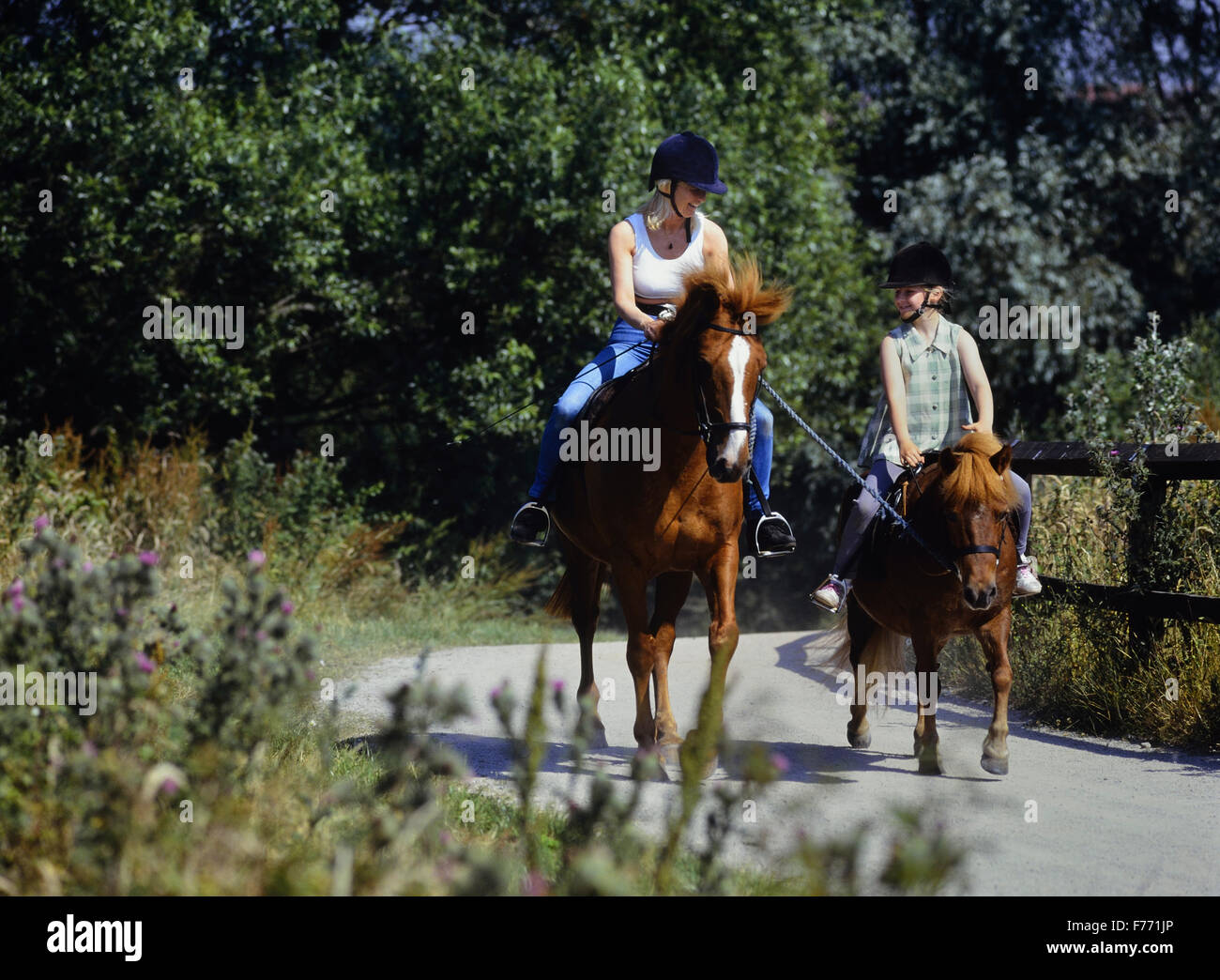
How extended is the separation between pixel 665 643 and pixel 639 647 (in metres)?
0.17

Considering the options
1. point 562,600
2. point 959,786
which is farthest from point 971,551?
point 562,600

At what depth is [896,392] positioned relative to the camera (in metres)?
6.70

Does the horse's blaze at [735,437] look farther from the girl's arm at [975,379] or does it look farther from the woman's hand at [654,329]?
the girl's arm at [975,379]

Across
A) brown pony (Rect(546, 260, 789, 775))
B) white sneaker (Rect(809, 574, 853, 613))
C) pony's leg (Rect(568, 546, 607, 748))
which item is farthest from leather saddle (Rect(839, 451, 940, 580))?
pony's leg (Rect(568, 546, 607, 748))

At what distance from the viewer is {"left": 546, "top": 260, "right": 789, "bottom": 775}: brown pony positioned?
5688 millimetres

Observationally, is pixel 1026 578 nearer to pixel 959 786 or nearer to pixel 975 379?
pixel 975 379

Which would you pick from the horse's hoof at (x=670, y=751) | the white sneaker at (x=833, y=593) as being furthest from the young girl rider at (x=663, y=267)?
the horse's hoof at (x=670, y=751)

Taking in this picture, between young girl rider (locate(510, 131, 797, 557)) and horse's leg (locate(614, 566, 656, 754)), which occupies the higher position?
young girl rider (locate(510, 131, 797, 557))

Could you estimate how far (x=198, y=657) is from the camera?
11.6 ft

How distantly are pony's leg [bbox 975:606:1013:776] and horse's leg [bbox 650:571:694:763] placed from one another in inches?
59.8

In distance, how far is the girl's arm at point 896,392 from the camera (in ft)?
21.5

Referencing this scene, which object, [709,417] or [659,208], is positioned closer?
[709,417]

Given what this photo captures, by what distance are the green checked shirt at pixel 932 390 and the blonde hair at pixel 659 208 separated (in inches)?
55.4

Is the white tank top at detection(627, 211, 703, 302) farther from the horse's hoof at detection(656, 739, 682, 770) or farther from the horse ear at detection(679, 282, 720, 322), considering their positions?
the horse's hoof at detection(656, 739, 682, 770)
